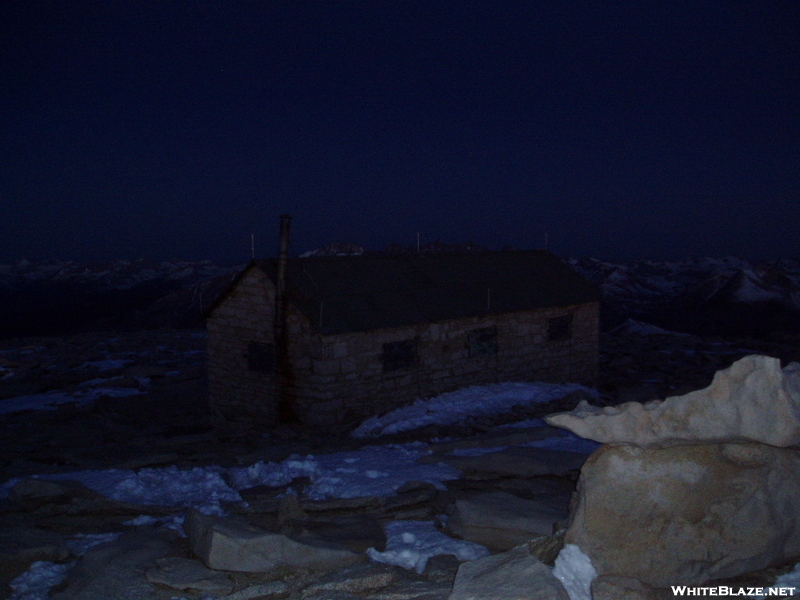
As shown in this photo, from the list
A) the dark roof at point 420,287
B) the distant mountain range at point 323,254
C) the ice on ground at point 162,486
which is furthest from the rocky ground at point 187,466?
the distant mountain range at point 323,254

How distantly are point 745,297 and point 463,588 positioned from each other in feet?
167

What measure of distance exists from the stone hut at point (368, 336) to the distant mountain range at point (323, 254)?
1477cm

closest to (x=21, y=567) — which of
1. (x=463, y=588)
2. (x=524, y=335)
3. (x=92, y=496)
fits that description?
(x=92, y=496)

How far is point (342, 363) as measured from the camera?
1374 cm

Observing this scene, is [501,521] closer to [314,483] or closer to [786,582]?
[786,582]

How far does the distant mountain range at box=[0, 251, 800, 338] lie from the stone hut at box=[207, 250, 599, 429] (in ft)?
48.4

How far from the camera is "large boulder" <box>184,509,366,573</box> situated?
5.64m

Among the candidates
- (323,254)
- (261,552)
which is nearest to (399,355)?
(261,552)

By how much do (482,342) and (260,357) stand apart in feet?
19.0

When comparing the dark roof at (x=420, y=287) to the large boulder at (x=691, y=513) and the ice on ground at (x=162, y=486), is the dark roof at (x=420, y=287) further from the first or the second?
the large boulder at (x=691, y=513)

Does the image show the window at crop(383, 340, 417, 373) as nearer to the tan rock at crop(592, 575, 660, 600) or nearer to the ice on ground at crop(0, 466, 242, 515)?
the ice on ground at crop(0, 466, 242, 515)

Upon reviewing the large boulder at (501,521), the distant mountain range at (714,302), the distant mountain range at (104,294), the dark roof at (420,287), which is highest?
the dark roof at (420,287)

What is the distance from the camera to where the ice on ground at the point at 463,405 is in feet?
44.9

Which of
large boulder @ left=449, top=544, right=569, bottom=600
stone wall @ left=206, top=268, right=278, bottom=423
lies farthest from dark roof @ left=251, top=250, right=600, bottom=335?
large boulder @ left=449, top=544, right=569, bottom=600
